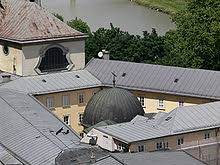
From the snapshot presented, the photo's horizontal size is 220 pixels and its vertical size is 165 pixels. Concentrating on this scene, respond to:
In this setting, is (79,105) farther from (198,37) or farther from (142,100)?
(198,37)

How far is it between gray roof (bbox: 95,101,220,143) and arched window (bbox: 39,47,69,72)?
35.6 feet

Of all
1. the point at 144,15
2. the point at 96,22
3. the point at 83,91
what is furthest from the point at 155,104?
the point at 144,15

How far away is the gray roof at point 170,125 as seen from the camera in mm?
39688

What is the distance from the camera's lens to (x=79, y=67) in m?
52.5

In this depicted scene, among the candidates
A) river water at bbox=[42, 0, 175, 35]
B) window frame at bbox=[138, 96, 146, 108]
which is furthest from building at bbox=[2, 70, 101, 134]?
river water at bbox=[42, 0, 175, 35]

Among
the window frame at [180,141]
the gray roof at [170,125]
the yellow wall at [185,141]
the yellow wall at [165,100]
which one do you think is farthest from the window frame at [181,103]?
the window frame at [180,141]

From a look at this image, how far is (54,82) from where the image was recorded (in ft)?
158

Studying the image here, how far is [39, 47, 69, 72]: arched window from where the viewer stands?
51000 millimetres

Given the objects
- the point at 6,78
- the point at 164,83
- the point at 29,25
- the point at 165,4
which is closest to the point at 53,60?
the point at 29,25

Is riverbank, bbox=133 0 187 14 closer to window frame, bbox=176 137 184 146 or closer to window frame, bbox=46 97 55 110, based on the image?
window frame, bbox=46 97 55 110

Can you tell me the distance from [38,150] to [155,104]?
507 inches

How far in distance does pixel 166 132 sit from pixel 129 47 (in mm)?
22175

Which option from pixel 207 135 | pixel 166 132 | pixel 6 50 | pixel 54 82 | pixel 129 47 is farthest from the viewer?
pixel 129 47

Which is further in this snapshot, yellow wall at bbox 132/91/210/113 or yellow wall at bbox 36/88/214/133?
yellow wall at bbox 36/88/214/133
